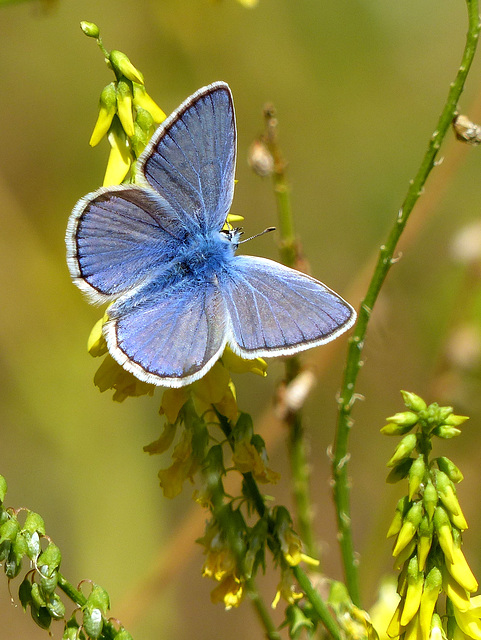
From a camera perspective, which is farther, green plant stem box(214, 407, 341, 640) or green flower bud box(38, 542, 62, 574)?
green plant stem box(214, 407, 341, 640)

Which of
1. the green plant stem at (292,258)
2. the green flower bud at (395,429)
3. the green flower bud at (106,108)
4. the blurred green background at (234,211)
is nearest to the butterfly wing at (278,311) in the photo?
the green plant stem at (292,258)

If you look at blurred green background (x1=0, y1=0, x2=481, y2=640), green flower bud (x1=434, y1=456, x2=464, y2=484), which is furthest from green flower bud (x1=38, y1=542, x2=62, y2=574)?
blurred green background (x1=0, y1=0, x2=481, y2=640)

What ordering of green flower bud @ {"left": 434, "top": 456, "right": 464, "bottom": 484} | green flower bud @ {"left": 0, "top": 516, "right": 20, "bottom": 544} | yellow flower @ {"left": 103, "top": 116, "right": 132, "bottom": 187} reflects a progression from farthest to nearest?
yellow flower @ {"left": 103, "top": 116, "right": 132, "bottom": 187}, green flower bud @ {"left": 434, "top": 456, "right": 464, "bottom": 484}, green flower bud @ {"left": 0, "top": 516, "right": 20, "bottom": 544}

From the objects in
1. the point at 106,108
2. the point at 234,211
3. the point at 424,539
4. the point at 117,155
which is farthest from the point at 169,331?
the point at 234,211

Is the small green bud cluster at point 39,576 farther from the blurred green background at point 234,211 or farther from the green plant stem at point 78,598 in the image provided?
the blurred green background at point 234,211

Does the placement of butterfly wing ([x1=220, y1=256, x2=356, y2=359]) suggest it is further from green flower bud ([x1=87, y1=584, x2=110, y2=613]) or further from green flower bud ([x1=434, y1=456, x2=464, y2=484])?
green flower bud ([x1=87, y1=584, x2=110, y2=613])

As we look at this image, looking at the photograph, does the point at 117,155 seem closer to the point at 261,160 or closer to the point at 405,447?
the point at 261,160

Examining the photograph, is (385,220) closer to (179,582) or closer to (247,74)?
(247,74)
